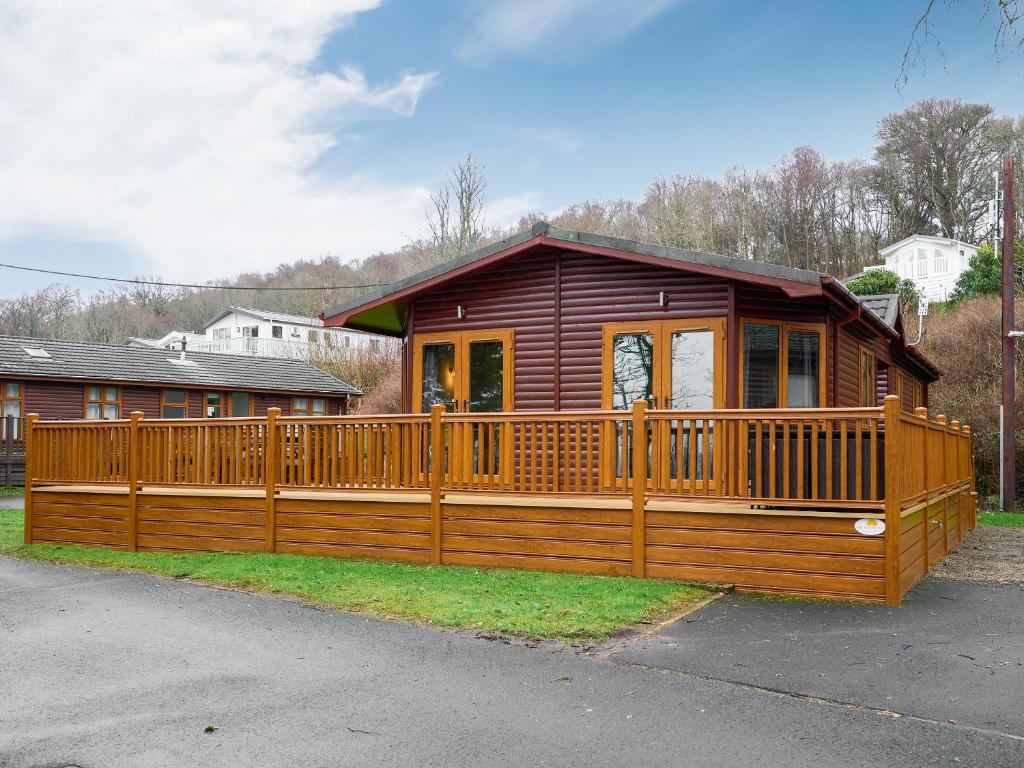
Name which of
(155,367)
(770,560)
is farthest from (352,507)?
(155,367)

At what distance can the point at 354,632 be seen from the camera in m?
5.98

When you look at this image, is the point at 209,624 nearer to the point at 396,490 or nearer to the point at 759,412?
the point at 396,490

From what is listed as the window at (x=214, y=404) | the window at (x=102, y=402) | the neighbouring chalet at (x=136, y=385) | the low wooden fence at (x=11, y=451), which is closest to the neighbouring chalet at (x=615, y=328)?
the neighbouring chalet at (x=136, y=385)

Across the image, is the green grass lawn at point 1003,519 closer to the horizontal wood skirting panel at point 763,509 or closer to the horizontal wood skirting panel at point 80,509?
the horizontal wood skirting panel at point 763,509

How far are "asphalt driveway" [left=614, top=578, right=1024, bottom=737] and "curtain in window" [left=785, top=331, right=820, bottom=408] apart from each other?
3.96 metres

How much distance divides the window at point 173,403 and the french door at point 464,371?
18926 millimetres

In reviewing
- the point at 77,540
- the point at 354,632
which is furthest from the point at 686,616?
the point at 77,540

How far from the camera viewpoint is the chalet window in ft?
100

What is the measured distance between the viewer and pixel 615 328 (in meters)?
10.9

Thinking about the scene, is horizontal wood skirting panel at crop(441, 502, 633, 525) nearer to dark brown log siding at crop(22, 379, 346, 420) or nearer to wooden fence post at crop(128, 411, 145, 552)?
→ wooden fence post at crop(128, 411, 145, 552)

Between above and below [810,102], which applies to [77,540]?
below

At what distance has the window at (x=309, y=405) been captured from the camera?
31.9m

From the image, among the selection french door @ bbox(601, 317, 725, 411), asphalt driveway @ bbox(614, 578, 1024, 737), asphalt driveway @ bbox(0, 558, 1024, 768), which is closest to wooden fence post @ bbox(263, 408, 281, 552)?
asphalt driveway @ bbox(0, 558, 1024, 768)

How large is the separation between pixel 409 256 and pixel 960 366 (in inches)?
1276
